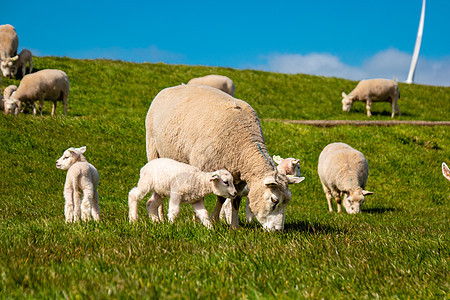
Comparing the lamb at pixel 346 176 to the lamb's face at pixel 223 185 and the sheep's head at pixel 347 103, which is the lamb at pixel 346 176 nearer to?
the lamb's face at pixel 223 185

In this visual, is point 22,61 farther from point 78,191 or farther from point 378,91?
point 78,191

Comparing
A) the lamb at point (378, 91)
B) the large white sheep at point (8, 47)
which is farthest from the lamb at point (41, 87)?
the lamb at point (378, 91)

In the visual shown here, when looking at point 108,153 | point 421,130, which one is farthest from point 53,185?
point 421,130

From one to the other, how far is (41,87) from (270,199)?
51.7ft

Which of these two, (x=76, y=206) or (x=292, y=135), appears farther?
(x=292, y=135)

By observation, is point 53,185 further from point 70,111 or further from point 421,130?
point 421,130

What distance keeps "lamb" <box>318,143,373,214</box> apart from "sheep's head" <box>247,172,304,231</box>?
660 centimetres

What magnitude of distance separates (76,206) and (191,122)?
6.46 ft

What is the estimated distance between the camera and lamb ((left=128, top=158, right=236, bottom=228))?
5449mm

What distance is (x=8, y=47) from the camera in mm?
25031

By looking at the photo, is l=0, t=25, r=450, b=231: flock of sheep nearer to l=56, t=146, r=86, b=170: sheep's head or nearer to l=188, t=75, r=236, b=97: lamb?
l=56, t=146, r=86, b=170: sheep's head

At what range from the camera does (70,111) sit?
2162cm

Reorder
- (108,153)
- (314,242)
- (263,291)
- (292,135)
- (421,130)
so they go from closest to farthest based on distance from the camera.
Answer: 1. (263,291)
2. (314,242)
3. (108,153)
4. (292,135)
5. (421,130)

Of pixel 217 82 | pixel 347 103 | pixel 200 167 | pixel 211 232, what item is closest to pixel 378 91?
pixel 347 103
